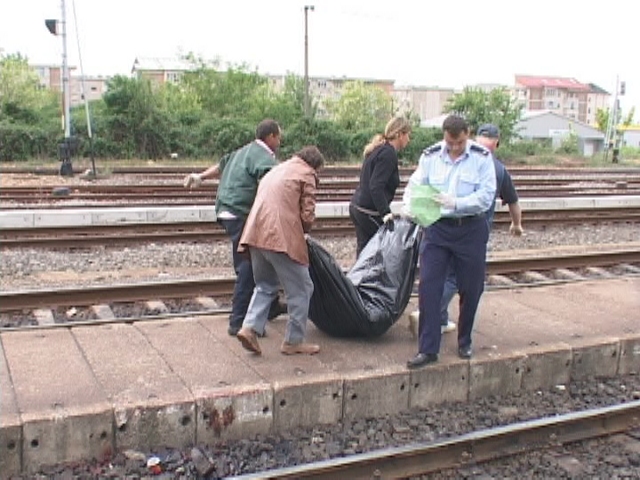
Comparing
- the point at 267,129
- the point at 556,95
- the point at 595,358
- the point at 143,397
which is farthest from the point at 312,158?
the point at 556,95

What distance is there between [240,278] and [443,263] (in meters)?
1.64

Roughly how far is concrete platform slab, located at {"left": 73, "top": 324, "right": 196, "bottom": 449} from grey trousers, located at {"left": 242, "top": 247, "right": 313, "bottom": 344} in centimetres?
75

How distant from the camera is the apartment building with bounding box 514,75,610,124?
474ft

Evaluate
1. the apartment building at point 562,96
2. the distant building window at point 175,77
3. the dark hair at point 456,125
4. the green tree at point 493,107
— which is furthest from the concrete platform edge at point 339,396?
the apartment building at point 562,96

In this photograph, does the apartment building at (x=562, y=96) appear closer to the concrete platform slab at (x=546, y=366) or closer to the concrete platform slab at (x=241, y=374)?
the concrete platform slab at (x=241, y=374)

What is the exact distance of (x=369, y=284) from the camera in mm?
6055

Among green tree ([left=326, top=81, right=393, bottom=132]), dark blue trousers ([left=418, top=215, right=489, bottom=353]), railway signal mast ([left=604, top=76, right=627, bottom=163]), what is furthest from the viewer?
green tree ([left=326, top=81, right=393, bottom=132])

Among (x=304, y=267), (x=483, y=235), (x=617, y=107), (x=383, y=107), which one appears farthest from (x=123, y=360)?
(x=383, y=107)

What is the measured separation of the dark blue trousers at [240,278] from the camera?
19.2 ft

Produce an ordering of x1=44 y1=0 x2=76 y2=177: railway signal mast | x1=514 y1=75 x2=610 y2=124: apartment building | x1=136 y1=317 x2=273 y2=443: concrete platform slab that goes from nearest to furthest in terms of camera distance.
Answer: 1. x1=136 y1=317 x2=273 y2=443: concrete platform slab
2. x1=44 y1=0 x2=76 y2=177: railway signal mast
3. x1=514 y1=75 x2=610 y2=124: apartment building

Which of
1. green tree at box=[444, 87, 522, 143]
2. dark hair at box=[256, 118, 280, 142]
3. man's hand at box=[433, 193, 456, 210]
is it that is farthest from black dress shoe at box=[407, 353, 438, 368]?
green tree at box=[444, 87, 522, 143]

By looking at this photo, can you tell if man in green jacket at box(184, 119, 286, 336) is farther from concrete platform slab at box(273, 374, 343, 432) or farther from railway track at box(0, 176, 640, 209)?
railway track at box(0, 176, 640, 209)

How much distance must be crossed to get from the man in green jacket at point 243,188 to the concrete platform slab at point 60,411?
1.33 metres

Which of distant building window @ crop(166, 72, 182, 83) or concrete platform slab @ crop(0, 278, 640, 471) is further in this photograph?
distant building window @ crop(166, 72, 182, 83)
